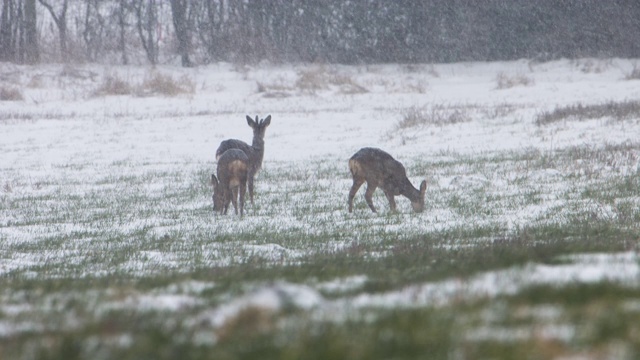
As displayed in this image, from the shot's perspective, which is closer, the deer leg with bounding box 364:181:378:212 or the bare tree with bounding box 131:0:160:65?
the deer leg with bounding box 364:181:378:212

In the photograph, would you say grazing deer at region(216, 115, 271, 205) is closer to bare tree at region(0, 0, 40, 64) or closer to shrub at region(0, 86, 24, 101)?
shrub at region(0, 86, 24, 101)

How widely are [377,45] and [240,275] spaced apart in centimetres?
3943

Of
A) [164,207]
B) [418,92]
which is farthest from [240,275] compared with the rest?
[418,92]

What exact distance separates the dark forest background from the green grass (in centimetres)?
2431

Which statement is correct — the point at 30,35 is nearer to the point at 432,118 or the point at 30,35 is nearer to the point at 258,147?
the point at 432,118

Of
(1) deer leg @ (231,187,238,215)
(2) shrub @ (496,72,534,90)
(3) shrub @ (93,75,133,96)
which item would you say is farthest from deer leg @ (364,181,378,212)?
(3) shrub @ (93,75,133,96)

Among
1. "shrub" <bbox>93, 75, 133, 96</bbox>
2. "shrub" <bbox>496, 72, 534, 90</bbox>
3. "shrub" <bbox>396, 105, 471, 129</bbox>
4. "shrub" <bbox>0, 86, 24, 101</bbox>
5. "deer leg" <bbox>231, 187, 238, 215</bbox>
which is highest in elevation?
"shrub" <bbox>496, 72, 534, 90</bbox>

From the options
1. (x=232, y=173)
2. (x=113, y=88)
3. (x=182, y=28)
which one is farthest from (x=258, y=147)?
(x=182, y=28)

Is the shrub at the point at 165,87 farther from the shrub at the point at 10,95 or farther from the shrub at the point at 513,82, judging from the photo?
the shrub at the point at 513,82

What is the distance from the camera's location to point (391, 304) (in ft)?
14.4

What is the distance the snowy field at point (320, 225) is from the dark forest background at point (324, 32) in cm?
569

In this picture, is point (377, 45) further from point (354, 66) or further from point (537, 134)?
point (537, 134)

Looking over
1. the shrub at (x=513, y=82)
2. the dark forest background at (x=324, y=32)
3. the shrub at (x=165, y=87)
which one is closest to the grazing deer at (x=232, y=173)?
the shrub at (x=165, y=87)

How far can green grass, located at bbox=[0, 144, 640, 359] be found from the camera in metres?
3.58
